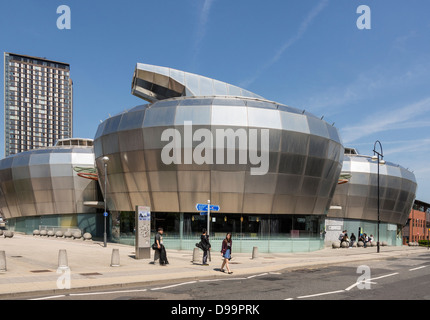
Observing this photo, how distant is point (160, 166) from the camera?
3278cm

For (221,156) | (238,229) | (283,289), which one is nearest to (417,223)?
(238,229)

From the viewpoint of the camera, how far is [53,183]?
55.1 metres

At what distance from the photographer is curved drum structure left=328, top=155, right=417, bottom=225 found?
6022 cm

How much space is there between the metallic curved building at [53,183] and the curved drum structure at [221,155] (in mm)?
22094

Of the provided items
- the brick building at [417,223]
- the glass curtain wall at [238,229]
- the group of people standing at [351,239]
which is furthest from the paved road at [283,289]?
the brick building at [417,223]

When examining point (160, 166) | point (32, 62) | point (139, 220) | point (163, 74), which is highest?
point (32, 62)

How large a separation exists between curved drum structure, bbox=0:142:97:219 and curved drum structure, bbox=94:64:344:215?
72.5 feet

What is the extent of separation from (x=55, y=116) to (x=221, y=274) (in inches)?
7427

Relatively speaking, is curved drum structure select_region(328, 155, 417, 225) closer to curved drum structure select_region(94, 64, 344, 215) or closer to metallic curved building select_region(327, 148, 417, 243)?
metallic curved building select_region(327, 148, 417, 243)

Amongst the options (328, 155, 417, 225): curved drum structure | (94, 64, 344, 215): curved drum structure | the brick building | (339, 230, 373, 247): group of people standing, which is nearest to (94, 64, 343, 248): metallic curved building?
(94, 64, 344, 215): curved drum structure

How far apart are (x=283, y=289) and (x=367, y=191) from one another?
50.5 meters

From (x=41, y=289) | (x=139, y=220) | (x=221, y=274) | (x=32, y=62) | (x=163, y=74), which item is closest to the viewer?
(x=41, y=289)
